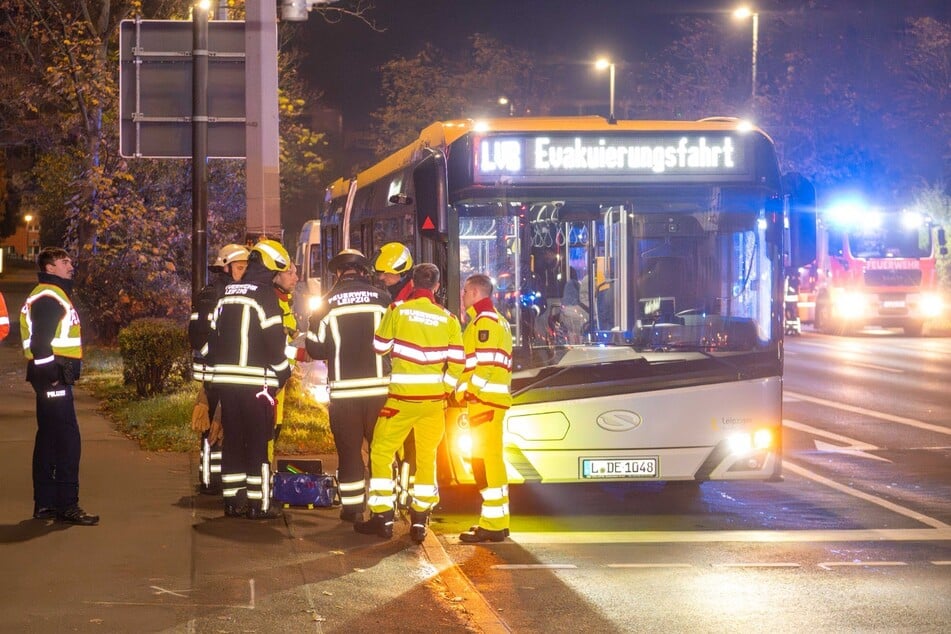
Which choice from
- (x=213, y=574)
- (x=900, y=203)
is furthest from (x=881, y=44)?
(x=213, y=574)

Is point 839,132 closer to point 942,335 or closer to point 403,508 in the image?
point 942,335

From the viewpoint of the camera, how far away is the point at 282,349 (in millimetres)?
10141

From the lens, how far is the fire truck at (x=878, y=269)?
37656 mm

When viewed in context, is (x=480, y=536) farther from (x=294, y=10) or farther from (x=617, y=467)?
(x=294, y=10)

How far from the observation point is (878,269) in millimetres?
37938

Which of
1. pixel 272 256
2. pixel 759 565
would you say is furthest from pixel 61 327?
pixel 759 565

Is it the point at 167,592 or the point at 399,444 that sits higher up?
the point at 399,444

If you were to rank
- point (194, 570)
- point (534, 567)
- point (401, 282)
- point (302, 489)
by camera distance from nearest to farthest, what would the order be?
point (194, 570) → point (534, 567) → point (401, 282) → point (302, 489)

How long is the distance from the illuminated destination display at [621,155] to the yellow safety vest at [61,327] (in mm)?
3284

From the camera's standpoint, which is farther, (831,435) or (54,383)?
(831,435)

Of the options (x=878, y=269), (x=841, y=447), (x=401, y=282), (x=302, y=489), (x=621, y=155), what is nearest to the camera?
(x=401, y=282)

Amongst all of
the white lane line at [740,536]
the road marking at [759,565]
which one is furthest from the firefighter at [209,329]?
the road marking at [759,565]

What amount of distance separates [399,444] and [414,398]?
34 cm

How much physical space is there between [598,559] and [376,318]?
2161 millimetres
